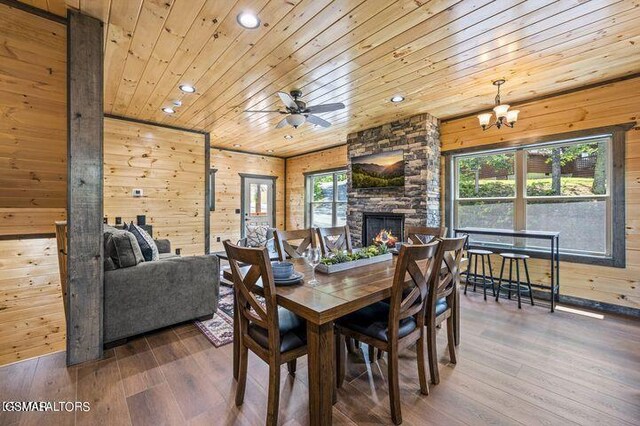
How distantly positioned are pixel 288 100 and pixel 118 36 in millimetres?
1544

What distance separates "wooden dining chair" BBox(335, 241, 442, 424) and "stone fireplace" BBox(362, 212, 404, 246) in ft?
9.46

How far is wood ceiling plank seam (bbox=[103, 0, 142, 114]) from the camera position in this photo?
2.10 m

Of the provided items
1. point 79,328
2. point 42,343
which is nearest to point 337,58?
point 79,328

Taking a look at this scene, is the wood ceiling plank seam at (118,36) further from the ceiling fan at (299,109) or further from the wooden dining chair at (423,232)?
the wooden dining chair at (423,232)

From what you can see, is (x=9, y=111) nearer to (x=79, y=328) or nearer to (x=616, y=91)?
(x=79, y=328)

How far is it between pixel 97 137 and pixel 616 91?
536 cm

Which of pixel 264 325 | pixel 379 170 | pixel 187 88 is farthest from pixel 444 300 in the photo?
pixel 187 88

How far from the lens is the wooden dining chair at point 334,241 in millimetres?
2893

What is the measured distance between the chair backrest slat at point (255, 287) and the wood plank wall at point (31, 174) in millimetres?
2441

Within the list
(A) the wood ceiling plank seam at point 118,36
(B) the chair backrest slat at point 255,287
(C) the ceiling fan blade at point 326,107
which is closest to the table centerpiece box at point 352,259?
(B) the chair backrest slat at point 255,287

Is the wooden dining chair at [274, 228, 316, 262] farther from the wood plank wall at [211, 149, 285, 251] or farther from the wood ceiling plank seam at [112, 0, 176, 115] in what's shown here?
the wood plank wall at [211, 149, 285, 251]

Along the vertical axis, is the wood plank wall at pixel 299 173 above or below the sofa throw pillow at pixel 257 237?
above

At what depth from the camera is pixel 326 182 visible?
23.8ft

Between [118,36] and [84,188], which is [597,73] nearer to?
[118,36]
